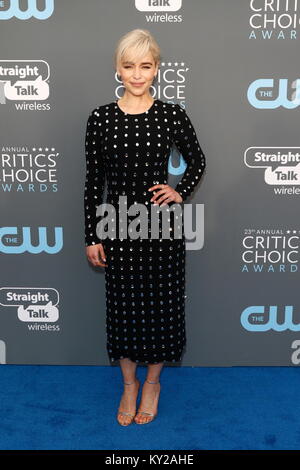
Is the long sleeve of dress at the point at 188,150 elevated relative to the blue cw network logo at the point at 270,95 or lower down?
lower down

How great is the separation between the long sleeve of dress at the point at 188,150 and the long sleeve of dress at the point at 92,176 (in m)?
0.35

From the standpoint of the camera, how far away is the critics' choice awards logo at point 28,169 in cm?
278

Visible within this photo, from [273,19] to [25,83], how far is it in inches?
48.4

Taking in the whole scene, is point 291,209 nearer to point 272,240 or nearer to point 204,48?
point 272,240

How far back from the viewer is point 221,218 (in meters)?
2.84

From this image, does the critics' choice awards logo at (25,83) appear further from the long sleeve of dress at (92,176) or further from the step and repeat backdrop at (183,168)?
the long sleeve of dress at (92,176)

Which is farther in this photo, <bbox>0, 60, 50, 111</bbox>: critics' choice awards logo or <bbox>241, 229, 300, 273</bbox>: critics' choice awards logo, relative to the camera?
<bbox>241, 229, 300, 273</bbox>: critics' choice awards logo

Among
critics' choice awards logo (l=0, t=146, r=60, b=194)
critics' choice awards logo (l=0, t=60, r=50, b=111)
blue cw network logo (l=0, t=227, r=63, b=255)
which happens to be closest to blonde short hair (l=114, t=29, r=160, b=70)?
critics' choice awards logo (l=0, t=60, r=50, b=111)

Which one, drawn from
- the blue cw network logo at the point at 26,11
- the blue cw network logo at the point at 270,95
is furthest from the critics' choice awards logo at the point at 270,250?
the blue cw network logo at the point at 26,11

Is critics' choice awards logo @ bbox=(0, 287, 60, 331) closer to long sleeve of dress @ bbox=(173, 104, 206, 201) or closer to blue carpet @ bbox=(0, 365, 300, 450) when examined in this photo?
blue carpet @ bbox=(0, 365, 300, 450)

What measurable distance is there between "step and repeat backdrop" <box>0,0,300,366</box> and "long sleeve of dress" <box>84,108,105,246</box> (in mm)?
351

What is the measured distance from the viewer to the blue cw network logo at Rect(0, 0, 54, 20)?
2.60 m
